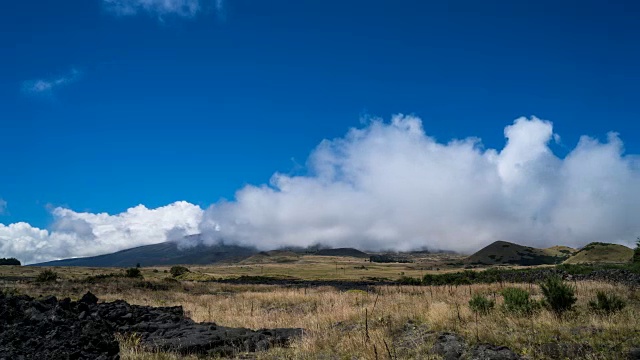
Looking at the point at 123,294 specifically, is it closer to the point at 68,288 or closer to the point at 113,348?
the point at 68,288

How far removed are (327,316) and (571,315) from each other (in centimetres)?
911

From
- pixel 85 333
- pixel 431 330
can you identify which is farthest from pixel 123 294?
pixel 431 330

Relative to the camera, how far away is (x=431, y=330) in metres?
12.3

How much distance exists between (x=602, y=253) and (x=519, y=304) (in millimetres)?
99327

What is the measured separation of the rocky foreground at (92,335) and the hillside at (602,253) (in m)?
95.0

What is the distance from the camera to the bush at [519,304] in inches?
531

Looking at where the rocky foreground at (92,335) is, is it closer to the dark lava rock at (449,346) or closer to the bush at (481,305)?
the dark lava rock at (449,346)

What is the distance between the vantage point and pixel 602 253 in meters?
93.4

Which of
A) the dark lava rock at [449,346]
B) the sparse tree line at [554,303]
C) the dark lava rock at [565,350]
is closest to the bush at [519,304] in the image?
the sparse tree line at [554,303]

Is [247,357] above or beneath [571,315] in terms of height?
beneath

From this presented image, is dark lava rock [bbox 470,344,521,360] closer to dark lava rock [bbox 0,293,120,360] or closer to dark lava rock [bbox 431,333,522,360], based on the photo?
dark lava rock [bbox 431,333,522,360]

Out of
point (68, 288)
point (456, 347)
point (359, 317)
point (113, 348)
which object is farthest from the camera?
point (68, 288)

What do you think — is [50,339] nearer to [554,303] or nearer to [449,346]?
[449,346]

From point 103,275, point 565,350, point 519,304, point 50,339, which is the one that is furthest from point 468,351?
point 103,275
